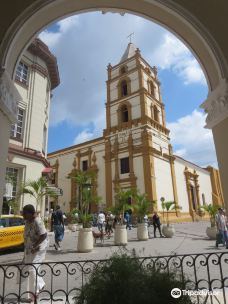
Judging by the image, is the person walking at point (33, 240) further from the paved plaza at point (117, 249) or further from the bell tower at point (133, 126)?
the bell tower at point (133, 126)

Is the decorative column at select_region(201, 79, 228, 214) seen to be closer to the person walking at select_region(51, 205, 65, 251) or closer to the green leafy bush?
the green leafy bush

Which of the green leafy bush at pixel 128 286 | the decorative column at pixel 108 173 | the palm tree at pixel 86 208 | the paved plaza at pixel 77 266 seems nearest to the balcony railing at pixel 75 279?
the paved plaza at pixel 77 266

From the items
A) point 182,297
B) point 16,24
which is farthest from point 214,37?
point 182,297

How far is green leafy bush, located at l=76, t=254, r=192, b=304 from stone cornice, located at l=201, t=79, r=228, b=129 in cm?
282

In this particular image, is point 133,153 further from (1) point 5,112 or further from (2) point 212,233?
(1) point 5,112

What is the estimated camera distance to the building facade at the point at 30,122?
583 inches

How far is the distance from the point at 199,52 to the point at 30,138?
515 inches

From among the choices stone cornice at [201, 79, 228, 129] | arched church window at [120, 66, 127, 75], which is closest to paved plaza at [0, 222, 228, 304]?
stone cornice at [201, 79, 228, 129]

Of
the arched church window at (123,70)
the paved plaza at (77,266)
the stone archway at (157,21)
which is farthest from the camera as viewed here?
the arched church window at (123,70)

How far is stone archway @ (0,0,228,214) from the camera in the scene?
4.41 meters

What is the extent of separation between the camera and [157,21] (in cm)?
534

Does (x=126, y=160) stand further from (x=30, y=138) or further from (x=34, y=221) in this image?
(x=34, y=221)

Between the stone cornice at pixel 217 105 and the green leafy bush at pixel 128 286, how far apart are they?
111 inches

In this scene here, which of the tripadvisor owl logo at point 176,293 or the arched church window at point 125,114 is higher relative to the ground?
the arched church window at point 125,114
